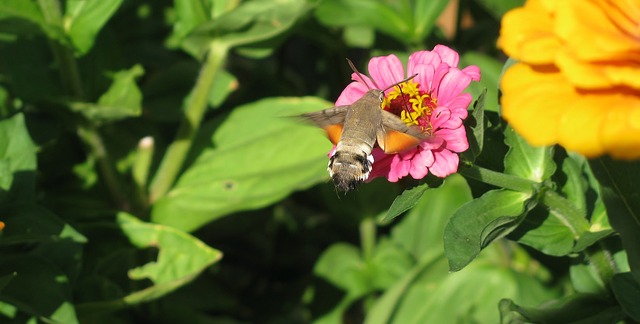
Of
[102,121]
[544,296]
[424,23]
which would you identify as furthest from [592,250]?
[102,121]

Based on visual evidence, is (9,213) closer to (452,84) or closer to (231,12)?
(231,12)

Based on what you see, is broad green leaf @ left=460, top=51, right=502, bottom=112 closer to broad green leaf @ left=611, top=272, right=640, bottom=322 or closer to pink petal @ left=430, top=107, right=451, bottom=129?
broad green leaf @ left=611, top=272, right=640, bottom=322

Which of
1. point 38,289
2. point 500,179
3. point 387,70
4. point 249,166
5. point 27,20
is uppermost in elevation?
point 387,70

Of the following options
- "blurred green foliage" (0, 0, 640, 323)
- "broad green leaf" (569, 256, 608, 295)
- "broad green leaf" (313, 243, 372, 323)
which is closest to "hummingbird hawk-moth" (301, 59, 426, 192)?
"blurred green foliage" (0, 0, 640, 323)

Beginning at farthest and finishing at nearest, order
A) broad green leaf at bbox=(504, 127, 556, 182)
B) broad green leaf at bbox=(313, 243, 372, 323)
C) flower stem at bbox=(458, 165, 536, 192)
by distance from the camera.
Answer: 1. broad green leaf at bbox=(313, 243, 372, 323)
2. broad green leaf at bbox=(504, 127, 556, 182)
3. flower stem at bbox=(458, 165, 536, 192)

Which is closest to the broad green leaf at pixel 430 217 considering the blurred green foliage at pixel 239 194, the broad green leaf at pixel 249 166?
the blurred green foliage at pixel 239 194

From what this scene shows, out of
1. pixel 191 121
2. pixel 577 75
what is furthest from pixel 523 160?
pixel 191 121

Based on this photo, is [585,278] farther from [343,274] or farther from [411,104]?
[343,274]
